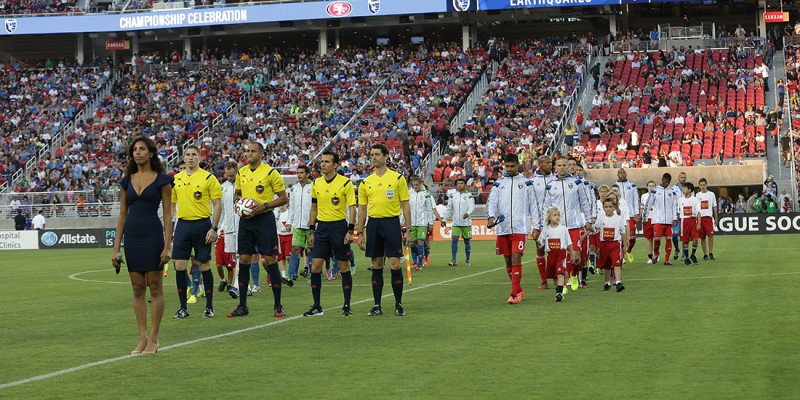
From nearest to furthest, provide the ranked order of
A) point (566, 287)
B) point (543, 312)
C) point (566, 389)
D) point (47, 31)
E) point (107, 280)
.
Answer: point (566, 389)
point (543, 312)
point (566, 287)
point (107, 280)
point (47, 31)

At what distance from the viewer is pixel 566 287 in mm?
18453

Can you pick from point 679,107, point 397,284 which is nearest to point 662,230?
point 397,284

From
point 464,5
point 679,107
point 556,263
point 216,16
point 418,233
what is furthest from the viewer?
point 216,16

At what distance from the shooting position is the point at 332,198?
15.0 metres

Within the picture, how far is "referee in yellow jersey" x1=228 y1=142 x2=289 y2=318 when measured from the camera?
1498 cm

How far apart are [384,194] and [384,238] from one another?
1.90 feet

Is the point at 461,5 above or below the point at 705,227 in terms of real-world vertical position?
above

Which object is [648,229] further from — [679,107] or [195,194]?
[679,107]

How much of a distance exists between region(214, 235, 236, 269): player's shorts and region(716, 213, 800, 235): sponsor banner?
26.5 m

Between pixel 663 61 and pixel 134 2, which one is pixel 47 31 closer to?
pixel 134 2

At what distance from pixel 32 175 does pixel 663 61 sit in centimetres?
3165

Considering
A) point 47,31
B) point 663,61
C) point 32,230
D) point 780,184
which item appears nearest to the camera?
point 780,184

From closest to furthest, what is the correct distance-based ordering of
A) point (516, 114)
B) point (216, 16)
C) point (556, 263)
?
point (556, 263) → point (516, 114) → point (216, 16)

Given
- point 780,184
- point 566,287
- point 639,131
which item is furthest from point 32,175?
point 566,287
